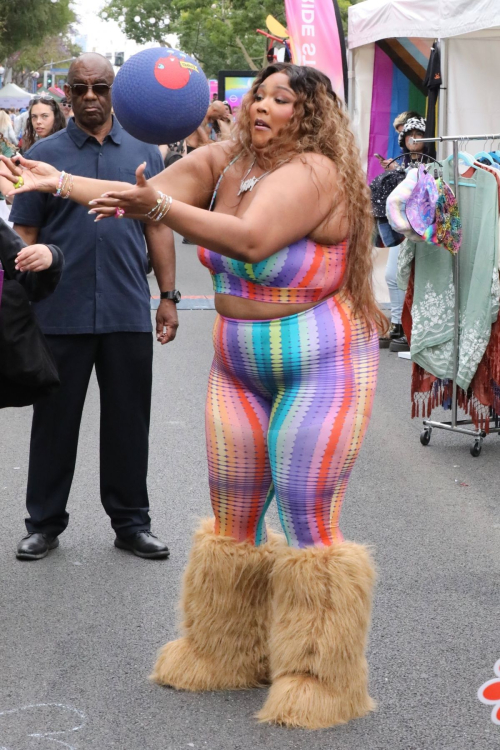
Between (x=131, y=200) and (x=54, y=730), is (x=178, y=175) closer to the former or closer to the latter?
(x=131, y=200)

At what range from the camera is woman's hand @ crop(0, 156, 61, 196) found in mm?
2926

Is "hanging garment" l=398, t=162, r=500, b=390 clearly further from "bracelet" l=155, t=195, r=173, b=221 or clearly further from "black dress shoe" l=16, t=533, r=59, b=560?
"bracelet" l=155, t=195, r=173, b=221

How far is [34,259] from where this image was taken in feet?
11.9

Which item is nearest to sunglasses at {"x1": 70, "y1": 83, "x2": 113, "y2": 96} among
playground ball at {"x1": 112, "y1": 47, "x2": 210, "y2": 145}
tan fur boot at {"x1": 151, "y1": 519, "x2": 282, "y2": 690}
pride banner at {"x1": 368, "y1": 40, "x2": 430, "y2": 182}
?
playground ball at {"x1": 112, "y1": 47, "x2": 210, "y2": 145}

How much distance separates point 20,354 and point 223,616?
1.15 m

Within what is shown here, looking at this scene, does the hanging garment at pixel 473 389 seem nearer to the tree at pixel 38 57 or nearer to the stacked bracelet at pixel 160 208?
the stacked bracelet at pixel 160 208

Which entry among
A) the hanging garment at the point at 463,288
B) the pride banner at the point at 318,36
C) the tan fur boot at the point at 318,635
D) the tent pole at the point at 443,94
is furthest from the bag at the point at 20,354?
the pride banner at the point at 318,36

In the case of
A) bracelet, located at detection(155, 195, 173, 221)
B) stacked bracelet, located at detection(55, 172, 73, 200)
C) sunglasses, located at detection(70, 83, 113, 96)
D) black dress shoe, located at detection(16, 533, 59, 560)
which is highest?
sunglasses, located at detection(70, 83, 113, 96)

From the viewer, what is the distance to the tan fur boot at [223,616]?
10.8ft

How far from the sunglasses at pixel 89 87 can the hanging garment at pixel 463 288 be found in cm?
274

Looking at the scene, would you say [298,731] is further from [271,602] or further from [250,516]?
[250,516]

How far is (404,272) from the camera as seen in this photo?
6793 millimetres

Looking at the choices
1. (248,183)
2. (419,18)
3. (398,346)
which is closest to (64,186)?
(248,183)

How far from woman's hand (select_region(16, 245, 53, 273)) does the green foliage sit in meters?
37.7
